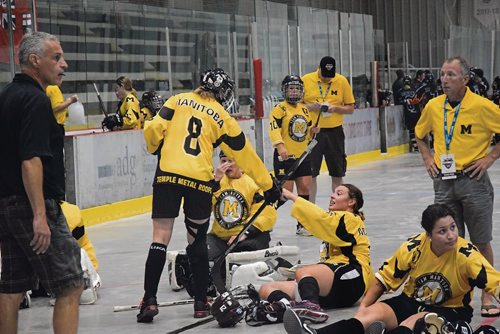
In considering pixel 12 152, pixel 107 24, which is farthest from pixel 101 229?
pixel 12 152

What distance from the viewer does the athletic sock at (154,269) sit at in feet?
21.3

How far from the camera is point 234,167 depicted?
7.65 meters

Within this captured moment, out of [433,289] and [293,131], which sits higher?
[293,131]

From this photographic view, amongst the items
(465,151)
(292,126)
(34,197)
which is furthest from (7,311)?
(292,126)

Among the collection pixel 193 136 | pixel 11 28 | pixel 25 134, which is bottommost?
pixel 193 136

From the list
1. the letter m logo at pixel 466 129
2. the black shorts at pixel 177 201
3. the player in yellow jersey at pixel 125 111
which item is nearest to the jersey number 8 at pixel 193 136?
the black shorts at pixel 177 201

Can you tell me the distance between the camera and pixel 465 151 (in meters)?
6.61

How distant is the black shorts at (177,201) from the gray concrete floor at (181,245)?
620mm

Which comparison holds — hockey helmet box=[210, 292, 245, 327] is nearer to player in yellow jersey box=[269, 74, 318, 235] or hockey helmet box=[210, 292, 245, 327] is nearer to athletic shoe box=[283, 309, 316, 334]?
athletic shoe box=[283, 309, 316, 334]

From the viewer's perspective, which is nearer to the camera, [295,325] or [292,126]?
[295,325]

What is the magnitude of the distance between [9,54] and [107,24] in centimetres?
316

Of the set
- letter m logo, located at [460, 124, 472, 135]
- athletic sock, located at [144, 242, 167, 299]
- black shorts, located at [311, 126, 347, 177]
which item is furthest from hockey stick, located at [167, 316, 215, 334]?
black shorts, located at [311, 126, 347, 177]

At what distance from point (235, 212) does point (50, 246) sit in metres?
Answer: 2.77

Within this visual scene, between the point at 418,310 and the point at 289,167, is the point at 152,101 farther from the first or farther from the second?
the point at 418,310
